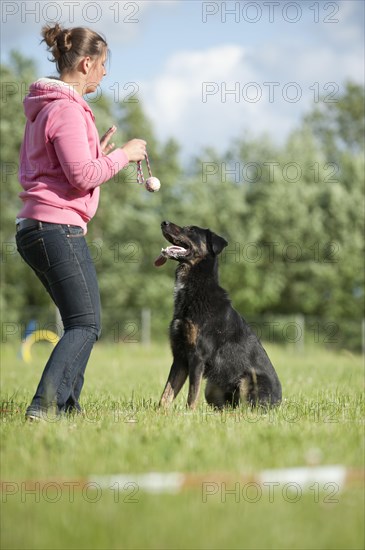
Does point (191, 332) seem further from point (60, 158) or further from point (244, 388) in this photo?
point (60, 158)

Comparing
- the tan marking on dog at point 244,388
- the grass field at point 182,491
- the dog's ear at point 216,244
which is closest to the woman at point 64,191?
the grass field at point 182,491

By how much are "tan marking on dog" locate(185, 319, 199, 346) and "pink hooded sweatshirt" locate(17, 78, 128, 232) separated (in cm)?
146

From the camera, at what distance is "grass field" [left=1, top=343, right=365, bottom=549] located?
265 cm

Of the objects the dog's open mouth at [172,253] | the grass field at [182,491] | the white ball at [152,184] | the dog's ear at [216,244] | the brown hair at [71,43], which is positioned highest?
the brown hair at [71,43]

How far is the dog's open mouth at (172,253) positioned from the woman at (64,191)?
1.37m

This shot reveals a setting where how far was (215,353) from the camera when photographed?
5.89 meters

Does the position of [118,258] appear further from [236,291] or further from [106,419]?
[106,419]

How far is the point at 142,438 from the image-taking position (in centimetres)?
394

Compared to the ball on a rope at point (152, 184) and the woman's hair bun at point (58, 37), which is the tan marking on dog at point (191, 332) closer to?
the ball on a rope at point (152, 184)

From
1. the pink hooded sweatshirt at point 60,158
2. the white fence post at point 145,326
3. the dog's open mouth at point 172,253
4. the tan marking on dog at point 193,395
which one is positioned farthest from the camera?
the white fence post at point 145,326

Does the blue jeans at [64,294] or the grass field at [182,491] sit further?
the blue jeans at [64,294]

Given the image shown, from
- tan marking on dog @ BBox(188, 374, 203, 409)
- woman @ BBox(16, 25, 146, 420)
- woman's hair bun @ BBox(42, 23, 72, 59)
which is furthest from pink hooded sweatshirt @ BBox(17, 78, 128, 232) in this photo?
tan marking on dog @ BBox(188, 374, 203, 409)

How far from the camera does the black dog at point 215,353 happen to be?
19.2 feet

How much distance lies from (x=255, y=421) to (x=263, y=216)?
98.6ft
